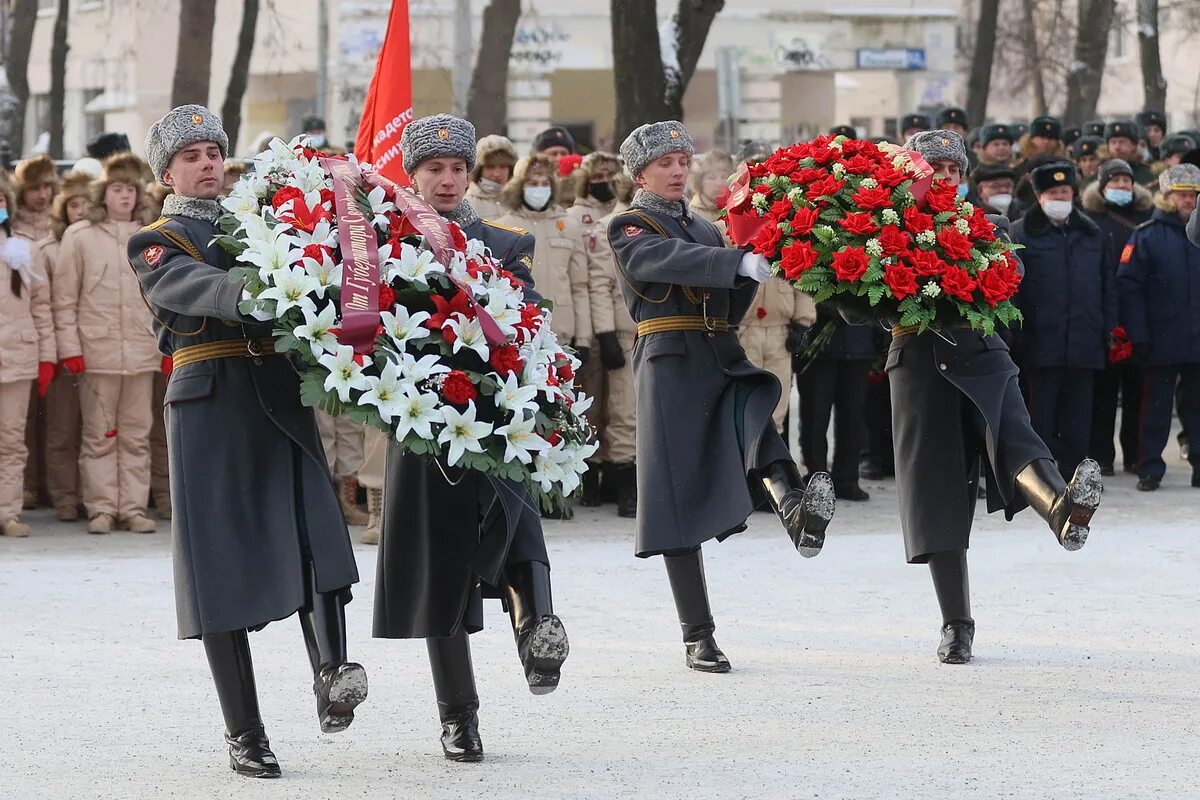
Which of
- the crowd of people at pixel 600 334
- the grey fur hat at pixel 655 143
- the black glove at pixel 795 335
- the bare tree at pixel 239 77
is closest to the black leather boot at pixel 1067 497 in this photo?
the grey fur hat at pixel 655 143

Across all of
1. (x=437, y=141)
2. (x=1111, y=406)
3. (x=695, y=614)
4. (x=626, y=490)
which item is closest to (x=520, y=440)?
(x=437, y=141)

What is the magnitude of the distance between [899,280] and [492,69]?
15.0 metres

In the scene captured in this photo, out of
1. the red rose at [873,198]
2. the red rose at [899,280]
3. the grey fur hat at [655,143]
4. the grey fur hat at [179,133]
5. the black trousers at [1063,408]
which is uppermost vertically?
the grey fur hat at [179,133]

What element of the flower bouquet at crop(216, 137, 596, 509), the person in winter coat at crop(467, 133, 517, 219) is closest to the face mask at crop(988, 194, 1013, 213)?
the person in winter coat at crop(467, 133, 517, 219)

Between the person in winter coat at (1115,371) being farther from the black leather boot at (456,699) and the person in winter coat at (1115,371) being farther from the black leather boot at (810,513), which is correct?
the black leather boot at (456,699)

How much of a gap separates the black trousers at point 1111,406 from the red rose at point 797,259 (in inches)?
279

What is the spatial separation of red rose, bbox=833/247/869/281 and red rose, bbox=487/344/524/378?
1565 mm

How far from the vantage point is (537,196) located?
11906 mm

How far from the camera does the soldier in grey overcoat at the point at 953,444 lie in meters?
7.61

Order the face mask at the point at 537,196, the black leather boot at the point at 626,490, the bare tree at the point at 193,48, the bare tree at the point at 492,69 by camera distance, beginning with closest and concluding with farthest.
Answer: the face mask at the point at 537,196
the black leather boot at the point at 626,490
the bare tree at the point at 193,48
the bare tree at the point at 492,69

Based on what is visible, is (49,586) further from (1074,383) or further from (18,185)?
(1074,383)

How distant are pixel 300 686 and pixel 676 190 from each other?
2.33 metres

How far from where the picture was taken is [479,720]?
22.4 ft

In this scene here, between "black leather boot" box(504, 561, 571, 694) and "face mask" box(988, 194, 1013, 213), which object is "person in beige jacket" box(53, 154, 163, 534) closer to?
"face mask" box(988, 194, 1013, 213)
